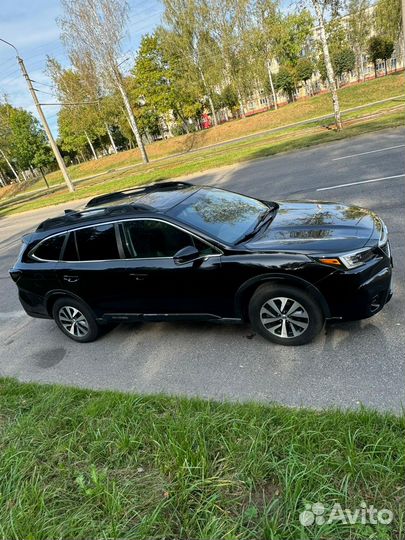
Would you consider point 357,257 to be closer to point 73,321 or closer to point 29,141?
point 73,321

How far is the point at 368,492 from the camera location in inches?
81.4

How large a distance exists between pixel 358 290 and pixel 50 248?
11.9 feet

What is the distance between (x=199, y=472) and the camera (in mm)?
2361

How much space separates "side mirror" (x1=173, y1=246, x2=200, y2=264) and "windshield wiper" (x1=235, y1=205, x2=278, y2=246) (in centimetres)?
43

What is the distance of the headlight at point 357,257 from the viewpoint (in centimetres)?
321

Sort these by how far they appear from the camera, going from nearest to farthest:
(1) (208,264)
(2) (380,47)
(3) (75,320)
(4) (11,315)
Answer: (1) (208,264)
(3) (75,320)
(4) (11,315)
(2) (380,47)

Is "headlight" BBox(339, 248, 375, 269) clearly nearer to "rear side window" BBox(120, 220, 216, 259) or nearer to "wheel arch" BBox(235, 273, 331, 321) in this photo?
"wheel arch" BBox(235, 273, 331, 321)

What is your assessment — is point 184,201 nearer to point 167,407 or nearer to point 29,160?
point 167,407

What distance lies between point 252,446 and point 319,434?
462 mm

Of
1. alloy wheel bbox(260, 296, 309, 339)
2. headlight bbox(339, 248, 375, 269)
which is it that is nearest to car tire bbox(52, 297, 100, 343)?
alloy wheel bbox(260, 296, 309, 339)

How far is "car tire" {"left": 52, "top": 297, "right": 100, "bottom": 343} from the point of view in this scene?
4531mm

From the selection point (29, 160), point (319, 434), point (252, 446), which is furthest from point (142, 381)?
point (29, 160)

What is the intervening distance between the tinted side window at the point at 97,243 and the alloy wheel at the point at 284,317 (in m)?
1.80

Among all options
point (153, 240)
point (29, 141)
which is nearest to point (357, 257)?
point (153, 240)
